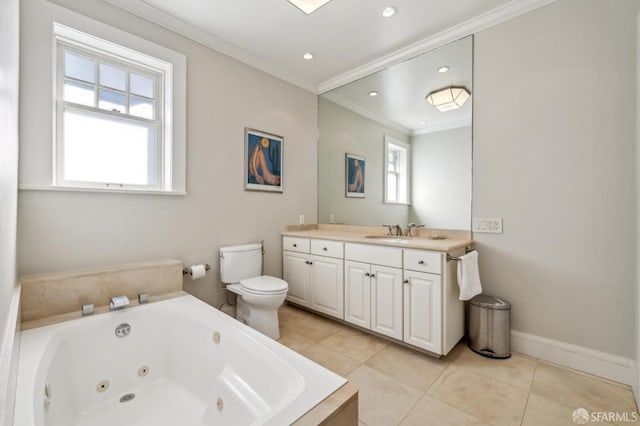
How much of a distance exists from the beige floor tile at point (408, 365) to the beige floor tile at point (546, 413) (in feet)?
1.59

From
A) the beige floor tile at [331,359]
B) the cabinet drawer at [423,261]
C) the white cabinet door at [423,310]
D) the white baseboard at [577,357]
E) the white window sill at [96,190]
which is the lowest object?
the beige floor tile at [331,359]

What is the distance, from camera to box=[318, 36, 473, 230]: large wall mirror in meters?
2.43

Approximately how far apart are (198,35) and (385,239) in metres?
2.42

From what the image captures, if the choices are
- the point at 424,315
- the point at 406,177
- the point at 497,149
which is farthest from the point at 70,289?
the point at 497,149

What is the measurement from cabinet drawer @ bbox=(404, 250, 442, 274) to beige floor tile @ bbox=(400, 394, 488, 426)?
789 millimetres

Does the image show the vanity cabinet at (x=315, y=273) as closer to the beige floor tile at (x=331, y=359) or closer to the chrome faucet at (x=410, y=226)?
the beige floor tile at (x=331, y=359)

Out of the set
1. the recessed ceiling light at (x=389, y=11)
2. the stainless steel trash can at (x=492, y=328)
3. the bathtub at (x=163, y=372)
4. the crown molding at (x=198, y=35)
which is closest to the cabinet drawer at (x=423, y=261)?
the stainless steel trash can at (x=492, y=328)

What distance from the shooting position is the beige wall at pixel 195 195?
5.66 feet

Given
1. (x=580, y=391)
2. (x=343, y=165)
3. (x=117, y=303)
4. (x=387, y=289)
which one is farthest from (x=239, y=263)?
(x=580, y=391)

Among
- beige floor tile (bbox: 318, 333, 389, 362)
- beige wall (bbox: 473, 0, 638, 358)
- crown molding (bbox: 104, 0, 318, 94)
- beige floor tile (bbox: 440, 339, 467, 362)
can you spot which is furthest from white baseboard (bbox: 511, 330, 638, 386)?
crown molding (bbox: 104, 0, 318, 94)

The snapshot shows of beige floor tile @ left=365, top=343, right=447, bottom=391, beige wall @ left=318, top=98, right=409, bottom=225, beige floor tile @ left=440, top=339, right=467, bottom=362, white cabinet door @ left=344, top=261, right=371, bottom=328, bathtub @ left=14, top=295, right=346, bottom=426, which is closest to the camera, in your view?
bathtub @ left=14, top=295, right=346, bottom=426

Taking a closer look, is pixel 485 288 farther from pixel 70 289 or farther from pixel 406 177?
pixel 70 289

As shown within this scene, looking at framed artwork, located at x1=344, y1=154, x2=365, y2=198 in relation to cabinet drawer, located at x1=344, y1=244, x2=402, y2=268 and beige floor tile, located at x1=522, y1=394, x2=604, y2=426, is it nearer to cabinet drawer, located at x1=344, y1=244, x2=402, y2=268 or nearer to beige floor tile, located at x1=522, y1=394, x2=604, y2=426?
cabinet drawer, located at x1=344, y1=244, x2=402, y2=268

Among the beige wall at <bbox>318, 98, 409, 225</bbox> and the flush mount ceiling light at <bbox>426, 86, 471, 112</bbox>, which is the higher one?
the flush mount ceiling light at <bbox>426, 86, 471, 112</bbox>
